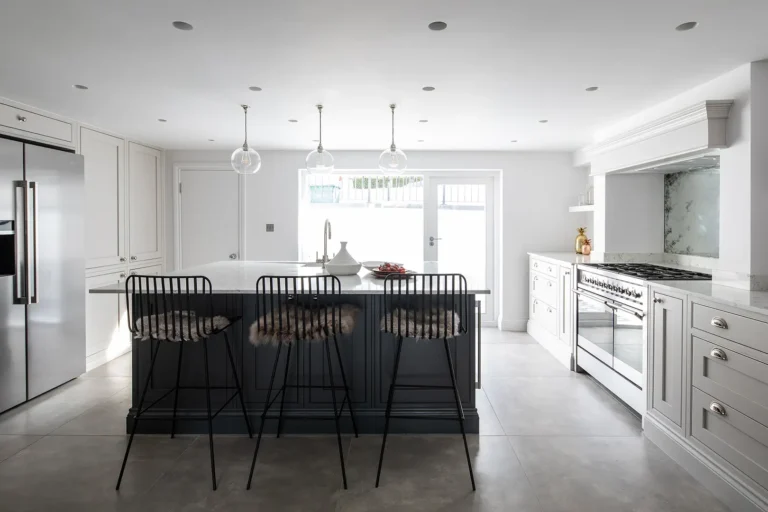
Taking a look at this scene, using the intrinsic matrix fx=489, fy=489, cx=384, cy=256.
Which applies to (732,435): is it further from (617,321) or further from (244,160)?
(244,160)

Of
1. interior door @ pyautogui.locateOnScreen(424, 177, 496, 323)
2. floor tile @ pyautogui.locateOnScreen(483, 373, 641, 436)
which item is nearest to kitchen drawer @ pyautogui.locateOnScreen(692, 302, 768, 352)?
floor tile @ pyautogui.locateOnScreen(483, 373, 641, 436)

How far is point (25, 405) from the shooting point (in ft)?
11.5

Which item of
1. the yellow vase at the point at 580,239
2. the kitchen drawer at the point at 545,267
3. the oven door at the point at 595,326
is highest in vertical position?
the yellow vase at the point at 580,239

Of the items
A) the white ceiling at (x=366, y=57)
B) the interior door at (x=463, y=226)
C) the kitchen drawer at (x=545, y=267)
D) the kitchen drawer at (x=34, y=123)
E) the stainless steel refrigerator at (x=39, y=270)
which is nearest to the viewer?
the white ceiling at (x=366, y=57)

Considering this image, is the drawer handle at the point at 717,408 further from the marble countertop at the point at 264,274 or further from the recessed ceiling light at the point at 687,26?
the recessed ceiling light at the point at 687,26

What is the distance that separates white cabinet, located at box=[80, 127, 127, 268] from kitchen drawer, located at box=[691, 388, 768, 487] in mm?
4671

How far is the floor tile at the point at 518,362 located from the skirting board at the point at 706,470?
1.34 meters

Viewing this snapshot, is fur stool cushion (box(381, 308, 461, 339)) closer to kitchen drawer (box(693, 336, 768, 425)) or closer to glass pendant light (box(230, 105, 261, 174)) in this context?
kitchen drawer (box(693, 336, 768, 425))

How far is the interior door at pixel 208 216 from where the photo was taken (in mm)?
5820

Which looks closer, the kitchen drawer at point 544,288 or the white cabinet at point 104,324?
the white cabinet at point 104,324

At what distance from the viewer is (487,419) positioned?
10.6 feet

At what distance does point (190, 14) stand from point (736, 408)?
9.93 feet

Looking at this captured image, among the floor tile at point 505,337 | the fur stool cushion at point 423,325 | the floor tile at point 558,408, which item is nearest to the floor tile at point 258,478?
the fur stool cushion at point 423,325

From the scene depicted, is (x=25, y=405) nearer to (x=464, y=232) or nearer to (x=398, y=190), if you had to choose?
(x=398, y=190)
